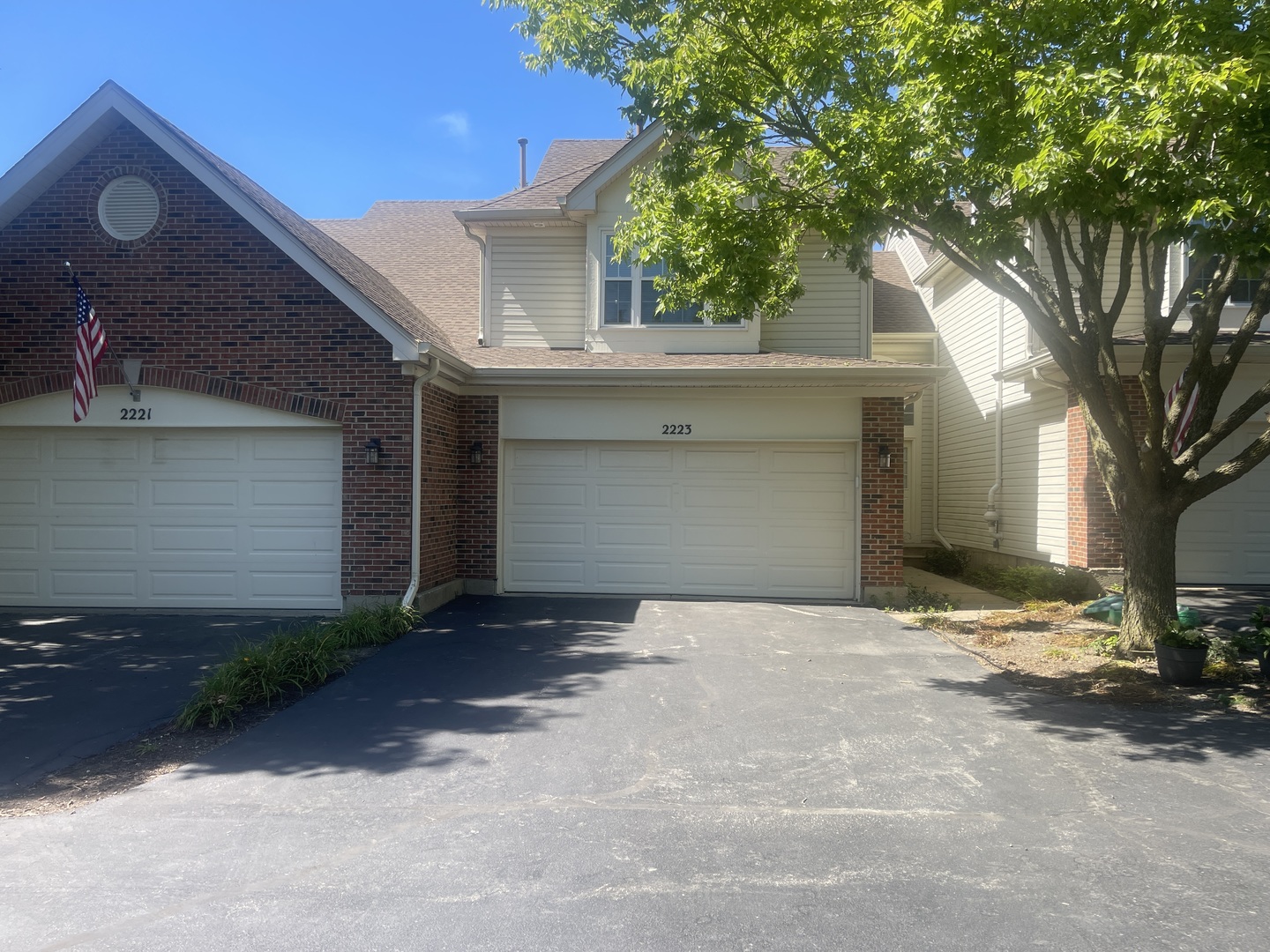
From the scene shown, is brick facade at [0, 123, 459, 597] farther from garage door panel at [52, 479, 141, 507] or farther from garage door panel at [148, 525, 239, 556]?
garage door panel at [148, 525, 239, 556]

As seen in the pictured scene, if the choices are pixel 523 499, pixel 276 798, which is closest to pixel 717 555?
pixel 523 499

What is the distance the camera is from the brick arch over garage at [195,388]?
11.1 meters

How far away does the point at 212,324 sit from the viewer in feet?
36.8

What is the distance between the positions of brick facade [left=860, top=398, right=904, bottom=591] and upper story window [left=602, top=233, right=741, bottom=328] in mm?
3141

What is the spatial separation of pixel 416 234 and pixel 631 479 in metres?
9.01

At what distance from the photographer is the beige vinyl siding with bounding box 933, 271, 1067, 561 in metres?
14.1

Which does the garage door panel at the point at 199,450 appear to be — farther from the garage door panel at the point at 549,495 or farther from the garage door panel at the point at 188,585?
the garage door panel at the point at 549,495

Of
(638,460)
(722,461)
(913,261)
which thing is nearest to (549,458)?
(638,460)

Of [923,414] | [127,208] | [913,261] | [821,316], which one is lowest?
[923,414]

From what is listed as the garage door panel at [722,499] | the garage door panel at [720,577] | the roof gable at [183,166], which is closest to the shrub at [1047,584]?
the garage door panel at [720,577]

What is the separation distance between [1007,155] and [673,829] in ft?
20.1

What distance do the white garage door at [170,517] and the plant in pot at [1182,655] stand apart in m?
9.23

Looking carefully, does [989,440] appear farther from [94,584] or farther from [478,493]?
[94,584]

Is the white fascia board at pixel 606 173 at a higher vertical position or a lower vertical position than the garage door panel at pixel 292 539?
higher
